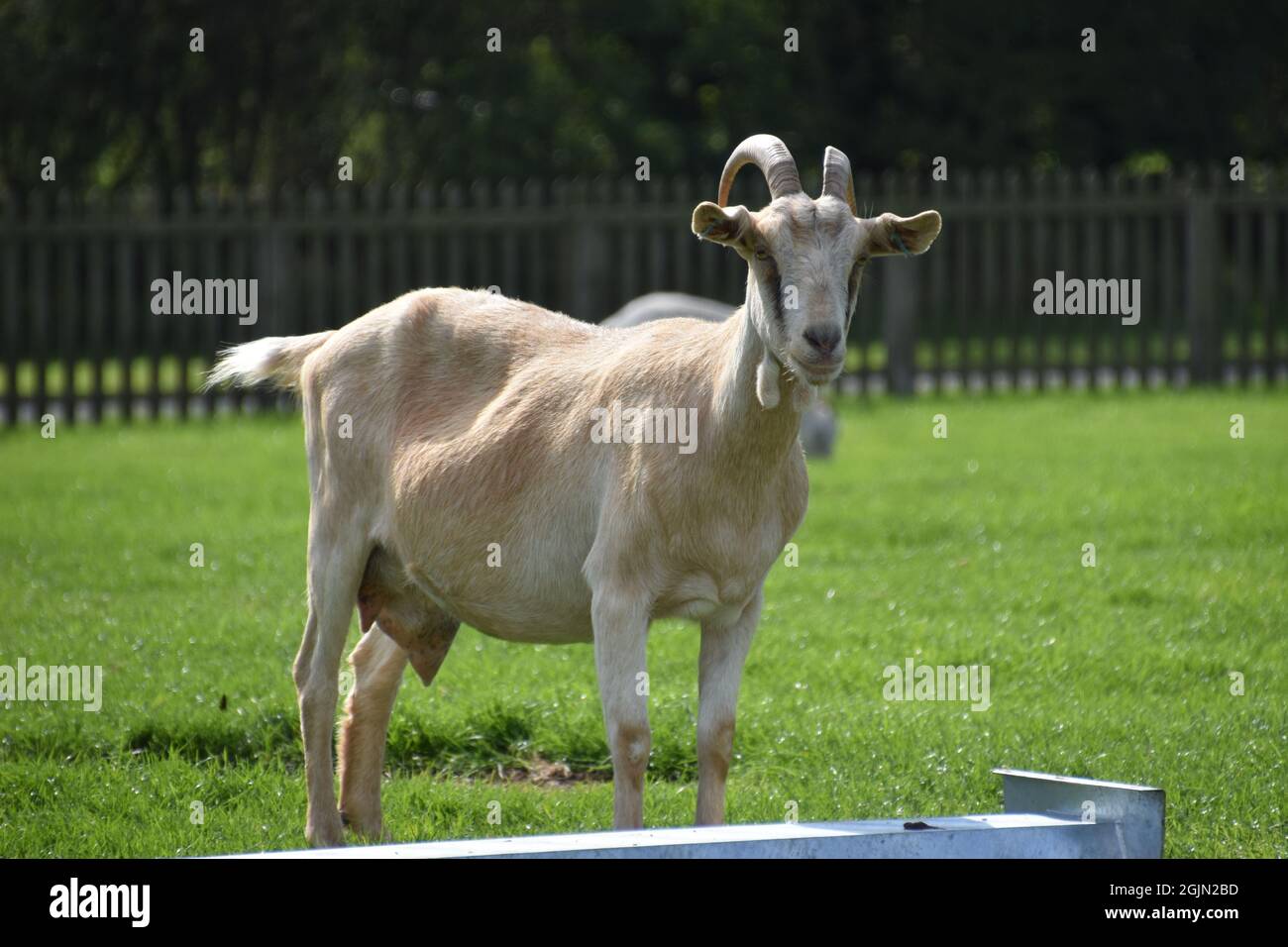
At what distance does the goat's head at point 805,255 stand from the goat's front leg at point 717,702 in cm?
77

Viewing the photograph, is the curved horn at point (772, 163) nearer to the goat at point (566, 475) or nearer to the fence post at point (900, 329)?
the goat at point (566, 475)

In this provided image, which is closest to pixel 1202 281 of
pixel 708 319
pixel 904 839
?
pixel 708 319

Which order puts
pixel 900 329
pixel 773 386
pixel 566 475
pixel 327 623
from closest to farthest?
pixel 773 386 → pixel 566 475 → pixel 327 623 → pixel 900 329

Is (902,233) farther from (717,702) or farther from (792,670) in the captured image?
(792,670)

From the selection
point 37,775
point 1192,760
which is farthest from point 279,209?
point 1192,760

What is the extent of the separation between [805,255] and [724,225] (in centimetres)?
24

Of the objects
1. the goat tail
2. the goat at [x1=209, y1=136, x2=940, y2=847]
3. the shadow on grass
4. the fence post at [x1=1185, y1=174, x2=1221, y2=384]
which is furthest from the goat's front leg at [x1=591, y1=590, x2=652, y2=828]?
the fence post at [x1=1185, y1=174, x2=1221, y2=384]

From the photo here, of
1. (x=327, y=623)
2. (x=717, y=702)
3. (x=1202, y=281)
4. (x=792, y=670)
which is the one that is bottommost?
(x=792, y=670)

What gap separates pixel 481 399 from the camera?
5.54m

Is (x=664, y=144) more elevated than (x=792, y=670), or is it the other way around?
(x=664, y=144)

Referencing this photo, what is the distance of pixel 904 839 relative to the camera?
4.05 metres

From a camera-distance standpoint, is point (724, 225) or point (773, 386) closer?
point (724, 225)
